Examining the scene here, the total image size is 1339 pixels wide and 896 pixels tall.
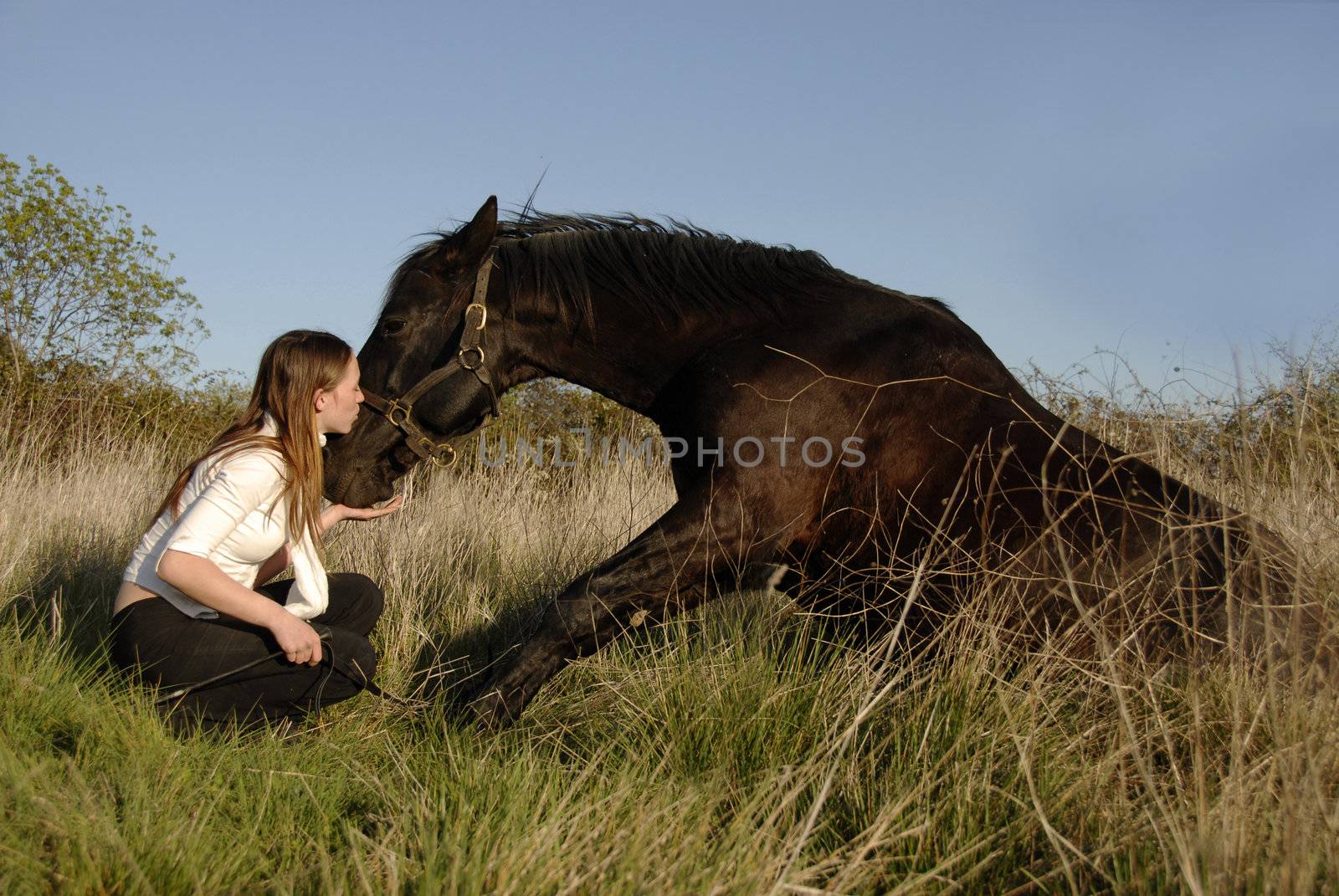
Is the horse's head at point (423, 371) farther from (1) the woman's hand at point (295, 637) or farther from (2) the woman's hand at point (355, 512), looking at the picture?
(1) the woman's hand at point (295, 637)

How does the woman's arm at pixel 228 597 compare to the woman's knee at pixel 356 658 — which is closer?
the woman's arm at pixel 228 597

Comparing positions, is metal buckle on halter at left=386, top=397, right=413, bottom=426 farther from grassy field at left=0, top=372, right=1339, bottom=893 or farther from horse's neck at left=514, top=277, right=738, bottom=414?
grassy field at left=0, top=372, right=1339, bottom=893

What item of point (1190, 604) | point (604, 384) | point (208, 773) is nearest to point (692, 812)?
point (208, 773)

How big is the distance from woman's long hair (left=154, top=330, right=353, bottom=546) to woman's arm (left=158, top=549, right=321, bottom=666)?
0.32 meters

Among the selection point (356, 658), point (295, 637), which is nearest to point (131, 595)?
point (295, 637)

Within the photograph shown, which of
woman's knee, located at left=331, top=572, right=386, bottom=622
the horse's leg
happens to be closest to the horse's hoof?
the horse's leg

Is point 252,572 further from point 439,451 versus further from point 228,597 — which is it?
point 439,451

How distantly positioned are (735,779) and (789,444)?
126cm

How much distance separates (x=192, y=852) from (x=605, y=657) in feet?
5.60

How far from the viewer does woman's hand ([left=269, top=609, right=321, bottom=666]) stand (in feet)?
9.04

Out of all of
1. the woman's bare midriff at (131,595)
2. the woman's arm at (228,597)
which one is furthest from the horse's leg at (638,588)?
the woman's bare midriff at (131,595)

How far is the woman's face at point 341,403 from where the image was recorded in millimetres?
3154

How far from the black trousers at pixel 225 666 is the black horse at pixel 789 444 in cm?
59

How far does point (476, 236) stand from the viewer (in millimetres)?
3646
